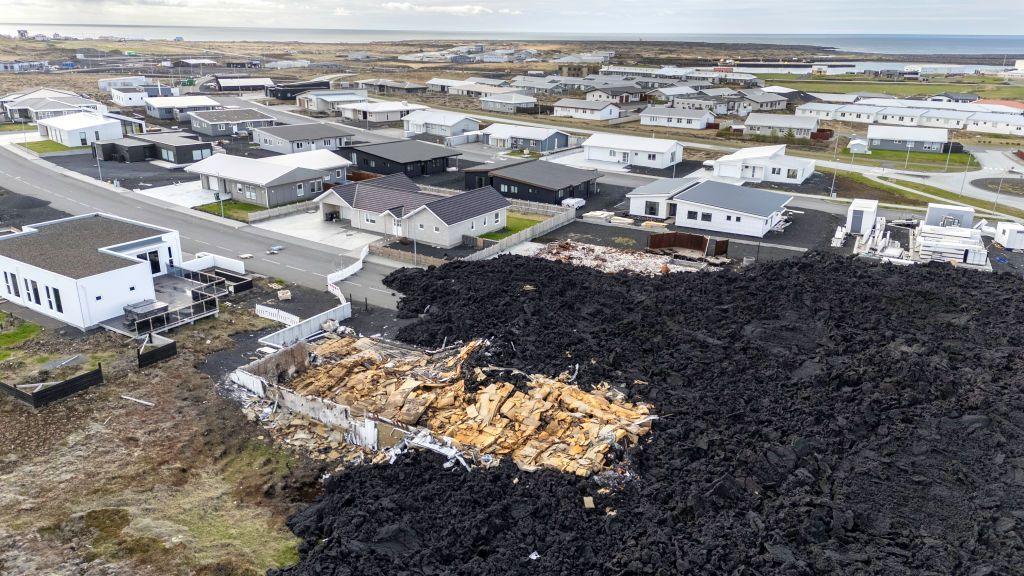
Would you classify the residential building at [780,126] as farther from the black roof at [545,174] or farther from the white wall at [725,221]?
the white wall at [725,221]

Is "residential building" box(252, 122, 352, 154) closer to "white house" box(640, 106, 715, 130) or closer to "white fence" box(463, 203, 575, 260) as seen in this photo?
"white fence" box(463, 203, 575, 260)

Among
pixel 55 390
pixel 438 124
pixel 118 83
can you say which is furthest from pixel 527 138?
pixel 118 83

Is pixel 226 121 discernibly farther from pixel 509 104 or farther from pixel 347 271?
pixel 347 271

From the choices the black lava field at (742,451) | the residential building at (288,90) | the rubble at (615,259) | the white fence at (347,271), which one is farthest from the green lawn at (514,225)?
the residential building at (288,90)

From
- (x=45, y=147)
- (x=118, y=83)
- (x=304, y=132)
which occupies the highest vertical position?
(x=118, y=83)

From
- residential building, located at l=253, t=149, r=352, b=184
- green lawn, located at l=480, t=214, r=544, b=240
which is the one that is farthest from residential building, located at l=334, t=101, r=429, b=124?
green lawn, located at l=480, t=214, r=544, b=240
